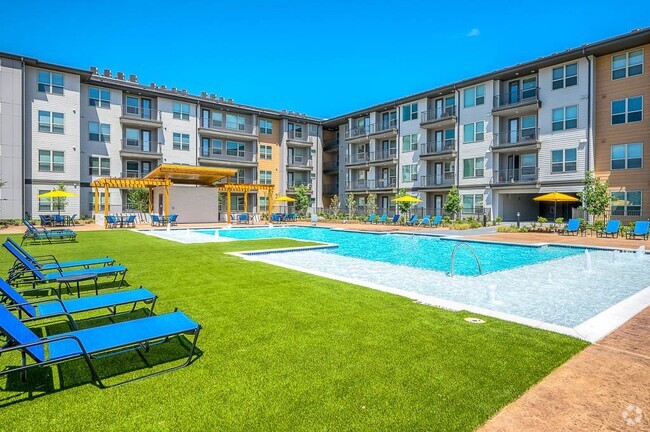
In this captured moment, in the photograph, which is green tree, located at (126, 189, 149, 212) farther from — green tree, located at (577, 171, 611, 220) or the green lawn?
green tree, located at (577, 171, 611, 220)

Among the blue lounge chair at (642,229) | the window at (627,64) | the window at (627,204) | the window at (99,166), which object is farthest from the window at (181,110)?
the blue lounge chair at (642,229)

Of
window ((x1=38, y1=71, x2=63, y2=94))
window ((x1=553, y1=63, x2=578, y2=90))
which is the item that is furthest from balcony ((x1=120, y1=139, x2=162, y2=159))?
window ((x1=553, y1=63, x2=578, y2=90))

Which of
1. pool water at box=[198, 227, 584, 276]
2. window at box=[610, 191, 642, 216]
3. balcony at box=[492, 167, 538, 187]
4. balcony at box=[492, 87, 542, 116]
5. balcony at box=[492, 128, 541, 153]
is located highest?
balcony at box=[492, 87, 542, 116]

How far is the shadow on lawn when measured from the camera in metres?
3.59

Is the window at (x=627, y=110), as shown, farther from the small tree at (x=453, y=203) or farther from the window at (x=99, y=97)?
the window at (x=99, y=97)

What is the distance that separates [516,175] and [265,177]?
2665cm

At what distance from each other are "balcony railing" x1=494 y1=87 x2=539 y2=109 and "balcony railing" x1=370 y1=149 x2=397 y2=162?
454 inches

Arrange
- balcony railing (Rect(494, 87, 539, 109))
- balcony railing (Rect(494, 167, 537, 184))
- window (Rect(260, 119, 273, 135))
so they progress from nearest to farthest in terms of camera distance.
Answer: balcony railing (Rect(494, 87, 539, 109)), balcony railing (Rect(494, 167, 537, 184)), window (Rect(260, 119, 273, 135))

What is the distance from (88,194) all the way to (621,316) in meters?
38.8

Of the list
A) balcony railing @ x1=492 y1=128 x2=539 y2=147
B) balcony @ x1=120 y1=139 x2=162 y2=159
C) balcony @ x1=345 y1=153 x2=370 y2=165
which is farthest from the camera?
balcony @ x1=345 y1=153 x2=370 y2=165

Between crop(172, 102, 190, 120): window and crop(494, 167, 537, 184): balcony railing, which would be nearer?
crop(494, 167, 537, 184): balcony railing

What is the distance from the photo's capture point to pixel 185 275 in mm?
8945

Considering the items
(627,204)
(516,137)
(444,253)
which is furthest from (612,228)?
(516,137)

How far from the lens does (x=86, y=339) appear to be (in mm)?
3867
